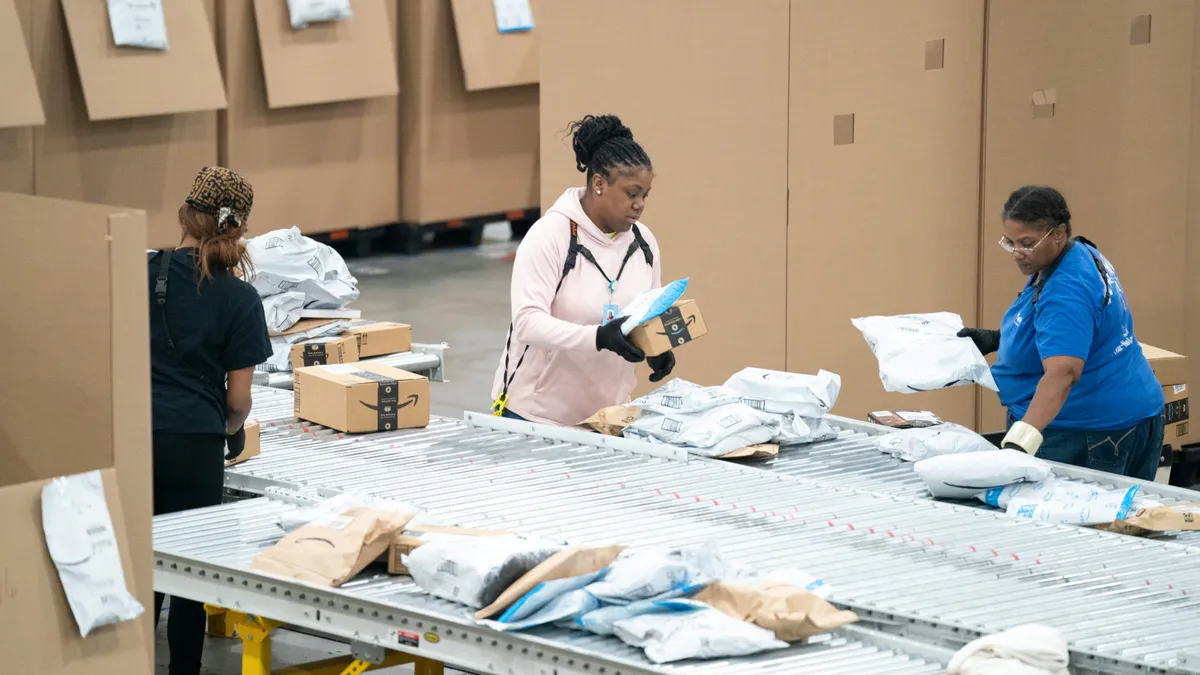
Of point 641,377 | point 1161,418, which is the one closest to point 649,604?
point 1161,418

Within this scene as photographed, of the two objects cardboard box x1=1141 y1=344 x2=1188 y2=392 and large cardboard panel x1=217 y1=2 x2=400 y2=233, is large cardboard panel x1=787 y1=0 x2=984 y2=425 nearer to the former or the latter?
cardboard box x1=1141 y1=344 x2=1188 y2=392

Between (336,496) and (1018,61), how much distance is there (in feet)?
13.7

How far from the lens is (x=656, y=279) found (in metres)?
5.27

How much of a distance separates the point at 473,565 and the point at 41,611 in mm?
960

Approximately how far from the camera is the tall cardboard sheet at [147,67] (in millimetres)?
10086

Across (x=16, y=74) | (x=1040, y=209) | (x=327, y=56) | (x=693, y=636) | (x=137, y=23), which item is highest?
(x=137, y=23)

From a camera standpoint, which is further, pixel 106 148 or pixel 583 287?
pixel 106 148

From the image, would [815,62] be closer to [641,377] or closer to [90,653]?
[641,377]

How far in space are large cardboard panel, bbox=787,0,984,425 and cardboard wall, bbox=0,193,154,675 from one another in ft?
13.7

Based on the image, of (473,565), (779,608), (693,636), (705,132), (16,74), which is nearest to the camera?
(693,636)

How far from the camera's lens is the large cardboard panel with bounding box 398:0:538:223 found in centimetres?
1234

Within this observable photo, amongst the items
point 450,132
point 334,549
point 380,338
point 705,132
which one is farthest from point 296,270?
point 450,132

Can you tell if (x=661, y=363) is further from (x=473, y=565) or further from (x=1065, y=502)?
(x=473, y=565)

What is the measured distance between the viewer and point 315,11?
444 inches
